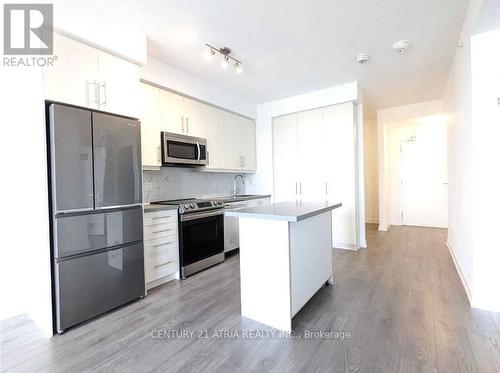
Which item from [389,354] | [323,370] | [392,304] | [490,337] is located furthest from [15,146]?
[490,337]

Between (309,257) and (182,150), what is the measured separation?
6.98ft

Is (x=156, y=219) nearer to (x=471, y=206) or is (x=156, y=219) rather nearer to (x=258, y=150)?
(x=258, y=150)

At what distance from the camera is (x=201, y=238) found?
10.3ft

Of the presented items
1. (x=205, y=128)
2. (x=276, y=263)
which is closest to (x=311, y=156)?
(x=205, y=128)

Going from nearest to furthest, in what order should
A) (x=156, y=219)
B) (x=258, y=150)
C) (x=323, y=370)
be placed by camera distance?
1. (x=323, y=370)
2. (x=156, y=219)
3. (x=258, y=150)

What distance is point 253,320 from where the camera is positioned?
200 centimetres

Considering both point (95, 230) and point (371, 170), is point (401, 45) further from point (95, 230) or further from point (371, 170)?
point (371, 170)

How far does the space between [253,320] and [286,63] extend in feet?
9.59

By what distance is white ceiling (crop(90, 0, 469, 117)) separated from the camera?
2.09 metres

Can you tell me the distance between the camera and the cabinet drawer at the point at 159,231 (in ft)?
8.55

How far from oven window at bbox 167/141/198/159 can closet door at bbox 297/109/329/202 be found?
192 centimetres

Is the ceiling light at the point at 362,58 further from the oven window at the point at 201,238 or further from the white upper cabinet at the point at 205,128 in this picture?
the oven window at the point at 201,238

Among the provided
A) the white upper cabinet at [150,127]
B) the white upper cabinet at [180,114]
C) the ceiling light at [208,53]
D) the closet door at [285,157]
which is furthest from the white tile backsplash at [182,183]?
the ceiling light at [208,53]

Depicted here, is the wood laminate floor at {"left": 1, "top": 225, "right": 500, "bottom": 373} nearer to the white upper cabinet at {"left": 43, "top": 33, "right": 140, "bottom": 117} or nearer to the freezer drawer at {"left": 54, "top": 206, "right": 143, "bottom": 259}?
the freezer drawer at {"left": 54, "top": 206, "right": 143, "bottom": 259}
